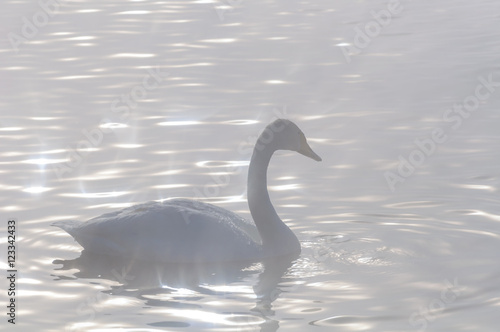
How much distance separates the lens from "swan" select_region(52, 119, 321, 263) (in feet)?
36.2

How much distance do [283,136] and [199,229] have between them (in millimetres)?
1250

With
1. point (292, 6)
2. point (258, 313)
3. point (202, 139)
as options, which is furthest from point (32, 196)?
point (292, 6)

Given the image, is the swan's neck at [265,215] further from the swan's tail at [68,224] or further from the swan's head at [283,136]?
the swan's tail at [68,224]

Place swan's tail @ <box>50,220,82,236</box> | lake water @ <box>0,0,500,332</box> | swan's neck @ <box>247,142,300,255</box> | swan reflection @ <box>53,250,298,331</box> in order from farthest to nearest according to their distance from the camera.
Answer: swan's tail @ <box>50,220,82,236</box> → swan's neck @ <box>247,142,300,255</box> → lake water @ <box>0,0,500,332</box> → swan reflection @ <box>53,250,298,331</box>

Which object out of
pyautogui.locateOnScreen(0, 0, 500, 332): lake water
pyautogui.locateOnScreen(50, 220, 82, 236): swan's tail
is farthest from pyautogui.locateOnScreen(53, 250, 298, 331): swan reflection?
pyautogui.locateOnScreen(50, 220, 82, 236): swan's tail

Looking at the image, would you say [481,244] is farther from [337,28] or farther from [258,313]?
[337,28]

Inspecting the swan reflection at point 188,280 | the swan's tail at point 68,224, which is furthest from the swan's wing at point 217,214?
the swan's tail at point 68,224

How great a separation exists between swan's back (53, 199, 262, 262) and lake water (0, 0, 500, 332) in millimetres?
149

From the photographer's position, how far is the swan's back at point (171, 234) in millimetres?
11016

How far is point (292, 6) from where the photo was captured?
23234 millimetres

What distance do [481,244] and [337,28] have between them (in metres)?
10.3

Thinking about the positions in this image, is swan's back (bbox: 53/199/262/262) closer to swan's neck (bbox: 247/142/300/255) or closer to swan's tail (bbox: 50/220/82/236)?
swan's tail (bbox: 50/220/82/236)

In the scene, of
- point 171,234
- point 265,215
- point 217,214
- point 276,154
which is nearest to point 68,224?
point 171,234

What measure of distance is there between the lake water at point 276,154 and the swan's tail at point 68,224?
27 centimetres
